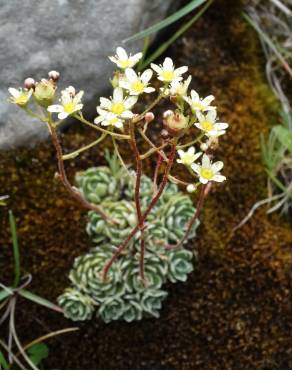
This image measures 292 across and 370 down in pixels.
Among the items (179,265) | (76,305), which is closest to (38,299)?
(76,305)

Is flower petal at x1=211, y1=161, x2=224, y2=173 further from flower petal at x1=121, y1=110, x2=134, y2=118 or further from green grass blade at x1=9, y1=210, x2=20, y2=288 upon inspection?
green grass blade at x1=9, y1=210, x2=20, y2=288

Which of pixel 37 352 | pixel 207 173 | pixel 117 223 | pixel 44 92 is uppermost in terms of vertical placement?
pixel 44 92

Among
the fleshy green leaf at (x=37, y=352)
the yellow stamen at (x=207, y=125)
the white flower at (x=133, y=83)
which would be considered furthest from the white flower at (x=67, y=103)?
the fleshy green leaf at (x=37, y=352)

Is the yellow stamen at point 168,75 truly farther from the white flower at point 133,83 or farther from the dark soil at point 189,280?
the dark soil at point 189,280

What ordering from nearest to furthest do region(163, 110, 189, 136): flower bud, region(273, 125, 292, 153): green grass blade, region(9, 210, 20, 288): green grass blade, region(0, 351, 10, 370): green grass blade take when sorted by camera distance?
1. region(163, 110, 189, 136): flower bud
2. region(0, 351, 10, 370): green grass blade
3. region(9, 210, 20, 288): green grass blade
4. region(273, 125, 292, 153): green grass blade

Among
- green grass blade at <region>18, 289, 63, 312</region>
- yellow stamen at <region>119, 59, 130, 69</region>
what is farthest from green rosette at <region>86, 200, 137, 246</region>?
yellow stamen at <region>119, 59, 130, 69</region>

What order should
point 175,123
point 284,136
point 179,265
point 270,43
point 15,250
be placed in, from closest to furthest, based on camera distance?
point 175,123 → point 15,250 → point 179,265 → point 284,136 → point 270,43

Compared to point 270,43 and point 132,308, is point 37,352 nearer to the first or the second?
point 132,308
